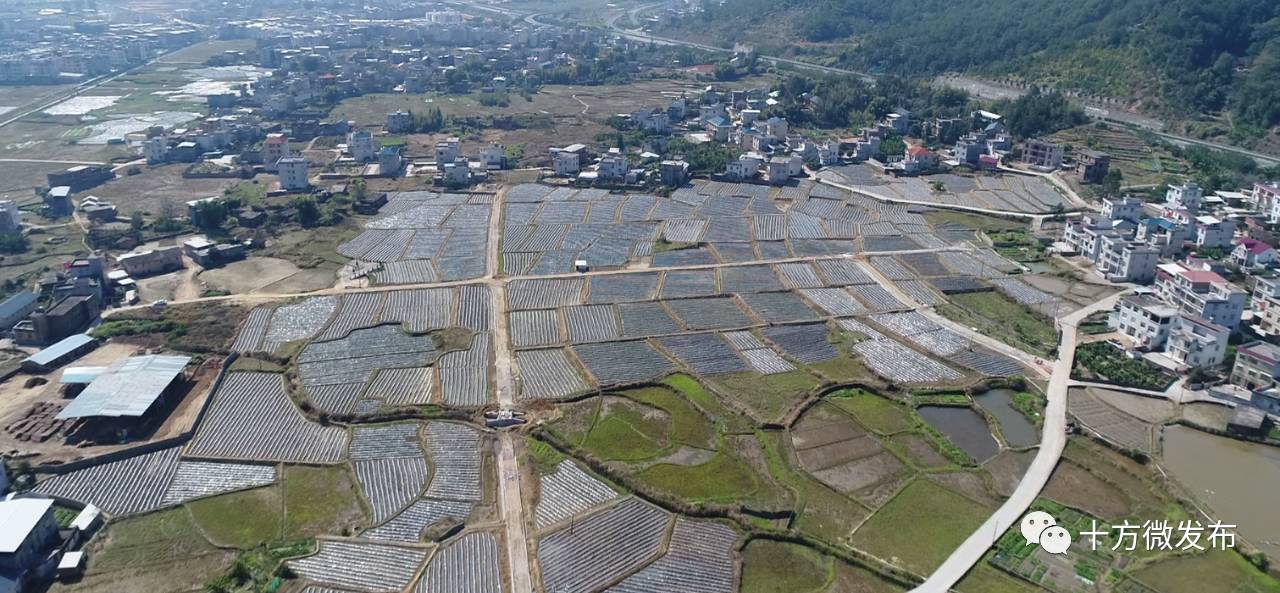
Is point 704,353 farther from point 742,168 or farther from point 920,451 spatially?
point 742,168

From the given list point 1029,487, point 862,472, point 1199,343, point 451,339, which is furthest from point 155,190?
point 1199,343

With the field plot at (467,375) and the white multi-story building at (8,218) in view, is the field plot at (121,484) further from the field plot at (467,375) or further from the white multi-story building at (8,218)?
the white multi-story building at (8,218)

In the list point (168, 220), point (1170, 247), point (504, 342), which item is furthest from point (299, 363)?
point (1170, 247)

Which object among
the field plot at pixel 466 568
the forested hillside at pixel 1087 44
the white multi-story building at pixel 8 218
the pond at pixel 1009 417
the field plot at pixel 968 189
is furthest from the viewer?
the forested hillside at pixel 1087 44

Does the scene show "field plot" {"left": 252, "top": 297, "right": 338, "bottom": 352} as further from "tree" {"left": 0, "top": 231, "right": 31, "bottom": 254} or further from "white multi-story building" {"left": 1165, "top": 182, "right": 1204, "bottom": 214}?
"white multi-story building" {"left": 1165, "top": 182, "right": 1204, "bottom": 214}

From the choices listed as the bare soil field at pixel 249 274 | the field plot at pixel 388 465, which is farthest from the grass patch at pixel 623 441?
the bare soil field at pixel 249 274

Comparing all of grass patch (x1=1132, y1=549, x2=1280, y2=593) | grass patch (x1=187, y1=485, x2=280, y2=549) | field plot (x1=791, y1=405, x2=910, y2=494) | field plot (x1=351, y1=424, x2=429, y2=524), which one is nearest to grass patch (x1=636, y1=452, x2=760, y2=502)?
field plot (x1=791, y1=405, x2=910, y2=494)
